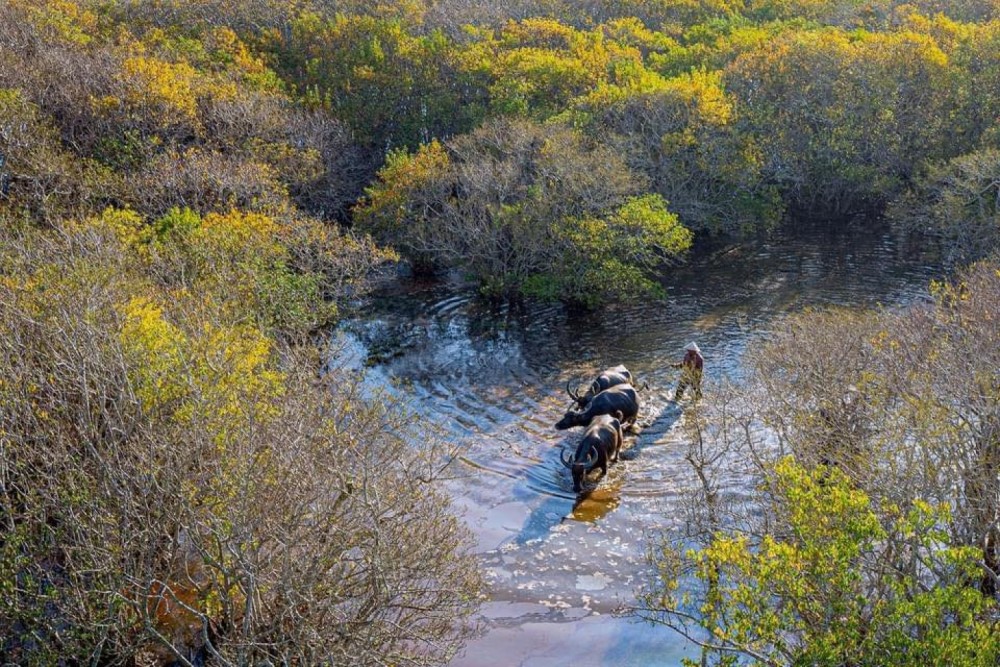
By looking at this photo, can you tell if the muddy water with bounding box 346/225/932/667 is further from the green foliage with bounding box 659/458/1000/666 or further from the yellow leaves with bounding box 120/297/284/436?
the yellow leaves with bounding box 120/297/284/436

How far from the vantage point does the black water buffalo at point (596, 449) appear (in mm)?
22109

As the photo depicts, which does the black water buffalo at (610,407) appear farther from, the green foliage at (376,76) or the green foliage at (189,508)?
the green foliage at (376,76)

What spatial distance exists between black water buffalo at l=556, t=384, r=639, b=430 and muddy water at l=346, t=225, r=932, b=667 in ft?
2.07

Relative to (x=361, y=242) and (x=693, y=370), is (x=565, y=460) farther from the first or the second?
(x=361, y=242)

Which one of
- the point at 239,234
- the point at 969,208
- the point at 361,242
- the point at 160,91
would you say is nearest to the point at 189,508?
the point at 239,234

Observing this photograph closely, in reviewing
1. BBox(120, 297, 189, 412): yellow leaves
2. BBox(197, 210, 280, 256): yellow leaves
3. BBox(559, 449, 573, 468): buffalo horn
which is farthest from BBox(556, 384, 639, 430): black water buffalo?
BBox(197, 210, 280, 256): yellow leaves

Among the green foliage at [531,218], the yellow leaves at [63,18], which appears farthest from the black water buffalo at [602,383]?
the yellow leaves at [63,18]

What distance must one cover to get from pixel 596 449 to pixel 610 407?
2.49m

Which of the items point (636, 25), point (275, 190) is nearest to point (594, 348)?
point (275, 190)

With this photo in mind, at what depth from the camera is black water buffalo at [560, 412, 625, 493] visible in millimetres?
22109

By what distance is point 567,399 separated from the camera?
2798cm

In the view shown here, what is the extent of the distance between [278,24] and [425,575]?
171ft

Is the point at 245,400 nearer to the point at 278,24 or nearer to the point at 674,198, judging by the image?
the point at 674,198

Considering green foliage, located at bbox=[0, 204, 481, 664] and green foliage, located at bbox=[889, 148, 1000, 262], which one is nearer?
green foliage, located at bbox=[0, 204, 481, 664]
